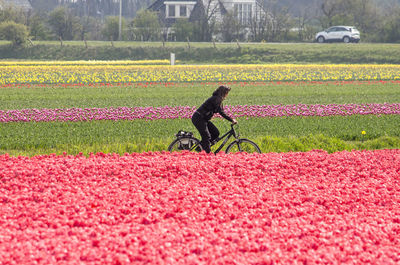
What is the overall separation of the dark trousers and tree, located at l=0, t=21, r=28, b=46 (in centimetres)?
5289

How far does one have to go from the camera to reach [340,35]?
62.9 metres

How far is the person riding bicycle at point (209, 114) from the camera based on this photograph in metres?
11.5

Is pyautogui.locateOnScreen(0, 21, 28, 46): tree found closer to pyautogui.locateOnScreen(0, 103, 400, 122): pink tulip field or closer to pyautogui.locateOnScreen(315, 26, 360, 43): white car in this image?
pyautogui.locateOnScreen(315, 26, 360, 43): white car

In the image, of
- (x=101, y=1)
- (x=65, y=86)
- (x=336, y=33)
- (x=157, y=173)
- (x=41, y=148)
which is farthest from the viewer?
(x=101, y=1)

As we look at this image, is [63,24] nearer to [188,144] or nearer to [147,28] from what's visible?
[147,28]

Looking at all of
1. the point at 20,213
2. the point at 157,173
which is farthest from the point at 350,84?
the point at 20,213

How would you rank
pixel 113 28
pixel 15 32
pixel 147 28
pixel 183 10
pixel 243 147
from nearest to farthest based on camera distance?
pixel 243 147
pixel 15 32
pixel 147 28
pixel 113 28
pixel 183 10

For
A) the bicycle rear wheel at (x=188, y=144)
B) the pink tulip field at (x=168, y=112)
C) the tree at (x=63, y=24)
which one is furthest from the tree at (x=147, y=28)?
the bicycle rear wheel at (x=188, y=144)

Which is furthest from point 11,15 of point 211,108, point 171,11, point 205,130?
point 211,108

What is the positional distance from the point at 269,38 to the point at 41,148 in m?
56.9

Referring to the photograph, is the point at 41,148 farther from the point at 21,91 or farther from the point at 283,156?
the point at 21,91

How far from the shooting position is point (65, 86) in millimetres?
32469

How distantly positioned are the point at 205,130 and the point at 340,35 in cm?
5373

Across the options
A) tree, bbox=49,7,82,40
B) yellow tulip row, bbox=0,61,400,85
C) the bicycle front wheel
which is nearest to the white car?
yellow tulip row, bbox=0,61,400,85
